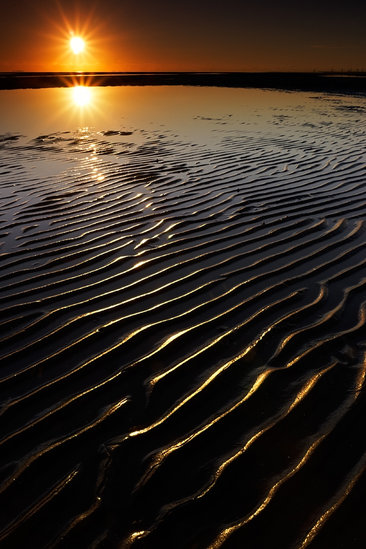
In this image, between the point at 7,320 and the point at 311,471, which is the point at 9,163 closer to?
the point at 7,320

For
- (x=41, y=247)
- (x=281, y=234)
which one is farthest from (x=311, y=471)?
(x=41, y=247)

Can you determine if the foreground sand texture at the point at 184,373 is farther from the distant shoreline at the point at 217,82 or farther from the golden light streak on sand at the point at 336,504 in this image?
the distant shoreline at the point at 217,82

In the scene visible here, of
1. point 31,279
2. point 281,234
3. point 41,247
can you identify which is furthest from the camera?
point 281,234

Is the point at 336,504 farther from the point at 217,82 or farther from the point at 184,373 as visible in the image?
the point at 217,82

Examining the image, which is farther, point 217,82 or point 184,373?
point 217,82

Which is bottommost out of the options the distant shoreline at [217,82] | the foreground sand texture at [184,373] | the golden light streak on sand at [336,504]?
the golden light streak on sand at [336,504]

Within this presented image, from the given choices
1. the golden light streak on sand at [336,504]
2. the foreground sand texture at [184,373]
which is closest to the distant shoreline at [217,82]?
the foreground sand texture at [184,373]

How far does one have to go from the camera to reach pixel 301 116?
16375 mm

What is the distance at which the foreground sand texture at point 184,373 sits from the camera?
1.75 metres

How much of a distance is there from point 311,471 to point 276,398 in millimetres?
477

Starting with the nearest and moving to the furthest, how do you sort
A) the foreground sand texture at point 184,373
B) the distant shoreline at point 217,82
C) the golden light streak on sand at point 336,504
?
the golden light streak on sand at point 336,504 → the foreground sand texture at point 184,373 → the distant shoreline at point 217,82

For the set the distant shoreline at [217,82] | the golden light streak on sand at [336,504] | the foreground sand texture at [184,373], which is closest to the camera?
the golden light streak on sand at [336,504]

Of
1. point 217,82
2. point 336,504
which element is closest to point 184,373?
point 336,504

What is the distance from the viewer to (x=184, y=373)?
2.53 m
